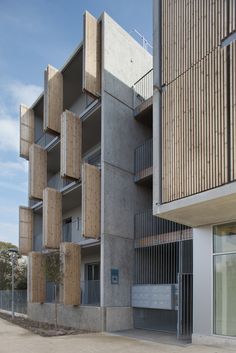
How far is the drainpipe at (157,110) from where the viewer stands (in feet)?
46.0

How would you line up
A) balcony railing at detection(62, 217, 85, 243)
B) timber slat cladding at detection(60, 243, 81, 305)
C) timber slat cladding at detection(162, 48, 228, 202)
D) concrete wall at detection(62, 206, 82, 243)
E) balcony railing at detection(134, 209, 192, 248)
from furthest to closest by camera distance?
1. balcony railing at detection(62, 217, 85, 243)
2. concrete wall at detection(62, 206, 82, 243)
3. timber slat cladding at detection(60, 243, 81, 305)
4. balcony railing at detection(134, 209, 192, 248)
5. timber slat cladding at detection(162, 48, 228, 202)

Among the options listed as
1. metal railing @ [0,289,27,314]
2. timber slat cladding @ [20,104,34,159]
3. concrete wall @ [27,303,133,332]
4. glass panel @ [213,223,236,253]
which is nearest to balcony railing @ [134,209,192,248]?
glass panel @ [213,223,236,253]

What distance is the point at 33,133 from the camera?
28828 millimetres

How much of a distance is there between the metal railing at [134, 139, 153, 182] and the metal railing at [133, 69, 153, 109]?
7.37 feet

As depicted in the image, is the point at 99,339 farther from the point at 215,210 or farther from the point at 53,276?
the point at 215,210

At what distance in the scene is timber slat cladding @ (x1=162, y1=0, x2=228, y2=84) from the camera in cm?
1260

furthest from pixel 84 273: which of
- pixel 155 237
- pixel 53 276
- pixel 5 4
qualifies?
pixel 5 4

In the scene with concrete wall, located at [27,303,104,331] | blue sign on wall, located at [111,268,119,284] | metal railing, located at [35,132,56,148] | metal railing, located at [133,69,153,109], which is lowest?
concrete wall, located at [27,303,104,331]

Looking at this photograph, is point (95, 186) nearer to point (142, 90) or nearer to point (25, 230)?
point (142, 90)

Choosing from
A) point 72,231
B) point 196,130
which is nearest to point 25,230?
point 72,231

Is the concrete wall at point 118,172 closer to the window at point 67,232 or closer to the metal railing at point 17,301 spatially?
the window at point 67,232

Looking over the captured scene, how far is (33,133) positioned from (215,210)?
18.2m

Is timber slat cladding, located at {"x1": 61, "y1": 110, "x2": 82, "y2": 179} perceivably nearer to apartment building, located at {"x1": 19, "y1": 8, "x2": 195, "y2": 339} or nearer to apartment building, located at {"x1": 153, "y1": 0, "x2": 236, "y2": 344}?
apartment building, located at {"x1": 19, "y1": 8, "x2": 195, "y2": 339}

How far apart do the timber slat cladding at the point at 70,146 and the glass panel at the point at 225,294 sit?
29.7 feet
